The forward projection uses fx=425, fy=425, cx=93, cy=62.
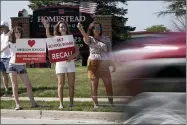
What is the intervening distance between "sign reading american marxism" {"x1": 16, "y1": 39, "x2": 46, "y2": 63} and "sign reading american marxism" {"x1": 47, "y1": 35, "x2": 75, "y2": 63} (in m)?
0.58

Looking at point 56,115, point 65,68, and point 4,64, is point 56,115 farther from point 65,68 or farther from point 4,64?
point 4,64

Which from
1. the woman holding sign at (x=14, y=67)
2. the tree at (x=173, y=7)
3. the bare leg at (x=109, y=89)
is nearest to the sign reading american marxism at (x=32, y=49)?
the woman holding sign at (x=14, y=67)

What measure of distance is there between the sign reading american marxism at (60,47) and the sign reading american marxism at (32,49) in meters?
0.58

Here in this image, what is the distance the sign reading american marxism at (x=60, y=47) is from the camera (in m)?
8.35

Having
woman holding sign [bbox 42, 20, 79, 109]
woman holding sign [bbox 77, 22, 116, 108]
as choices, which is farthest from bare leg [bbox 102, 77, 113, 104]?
woman holding sign [bbox 42, 20, 79, 109]

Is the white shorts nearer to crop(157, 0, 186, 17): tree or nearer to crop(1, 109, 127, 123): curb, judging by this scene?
crop(1, 109, 127, 123): curb

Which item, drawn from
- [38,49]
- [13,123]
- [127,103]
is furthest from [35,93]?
[127,103]

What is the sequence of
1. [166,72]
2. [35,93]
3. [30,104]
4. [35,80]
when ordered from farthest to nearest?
[35,80]
[35,93]
[30,104]
[166,72]

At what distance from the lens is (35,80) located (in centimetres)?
1249

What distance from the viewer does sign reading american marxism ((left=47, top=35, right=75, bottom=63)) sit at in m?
8.35

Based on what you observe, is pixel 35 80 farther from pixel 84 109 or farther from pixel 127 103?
pixel 127 103

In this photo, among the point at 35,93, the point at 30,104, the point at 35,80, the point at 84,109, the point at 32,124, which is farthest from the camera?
the point at 35,80

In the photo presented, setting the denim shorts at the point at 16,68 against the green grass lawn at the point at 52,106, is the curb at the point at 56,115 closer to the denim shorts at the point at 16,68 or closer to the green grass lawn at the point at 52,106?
the green grass lawn at the point at 52,106

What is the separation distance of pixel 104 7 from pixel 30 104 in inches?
340
